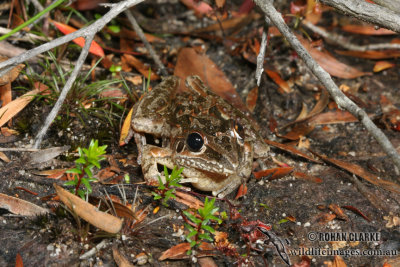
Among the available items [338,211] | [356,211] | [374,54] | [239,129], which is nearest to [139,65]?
[239,129]

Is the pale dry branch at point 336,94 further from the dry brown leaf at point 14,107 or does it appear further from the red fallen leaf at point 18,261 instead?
the red fallen leaf at point 18,261

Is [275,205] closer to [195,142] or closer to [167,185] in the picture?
[195,142]

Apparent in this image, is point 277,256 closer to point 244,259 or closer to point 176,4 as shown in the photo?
point 244,259

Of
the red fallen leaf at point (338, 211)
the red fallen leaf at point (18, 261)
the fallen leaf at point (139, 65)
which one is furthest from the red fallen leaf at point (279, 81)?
the red fallen leaf at point (18, 261)

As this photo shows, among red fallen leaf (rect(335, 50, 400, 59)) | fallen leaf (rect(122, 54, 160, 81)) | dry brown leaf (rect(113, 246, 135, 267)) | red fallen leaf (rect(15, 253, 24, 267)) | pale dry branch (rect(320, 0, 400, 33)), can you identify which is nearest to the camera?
red fallen leaf (rect(15, 253, 24, 267))

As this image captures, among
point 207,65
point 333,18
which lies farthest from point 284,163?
point 333,18

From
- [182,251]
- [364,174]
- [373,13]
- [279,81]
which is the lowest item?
[182,251]

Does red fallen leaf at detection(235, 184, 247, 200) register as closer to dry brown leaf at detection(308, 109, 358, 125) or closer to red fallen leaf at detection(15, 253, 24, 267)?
dry brown leaf at detection(308, 109, 358, 125)

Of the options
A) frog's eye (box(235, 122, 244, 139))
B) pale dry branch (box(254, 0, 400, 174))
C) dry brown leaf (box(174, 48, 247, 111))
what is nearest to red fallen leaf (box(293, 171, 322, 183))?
frog's eye (box(235, 122, 244, 139))
